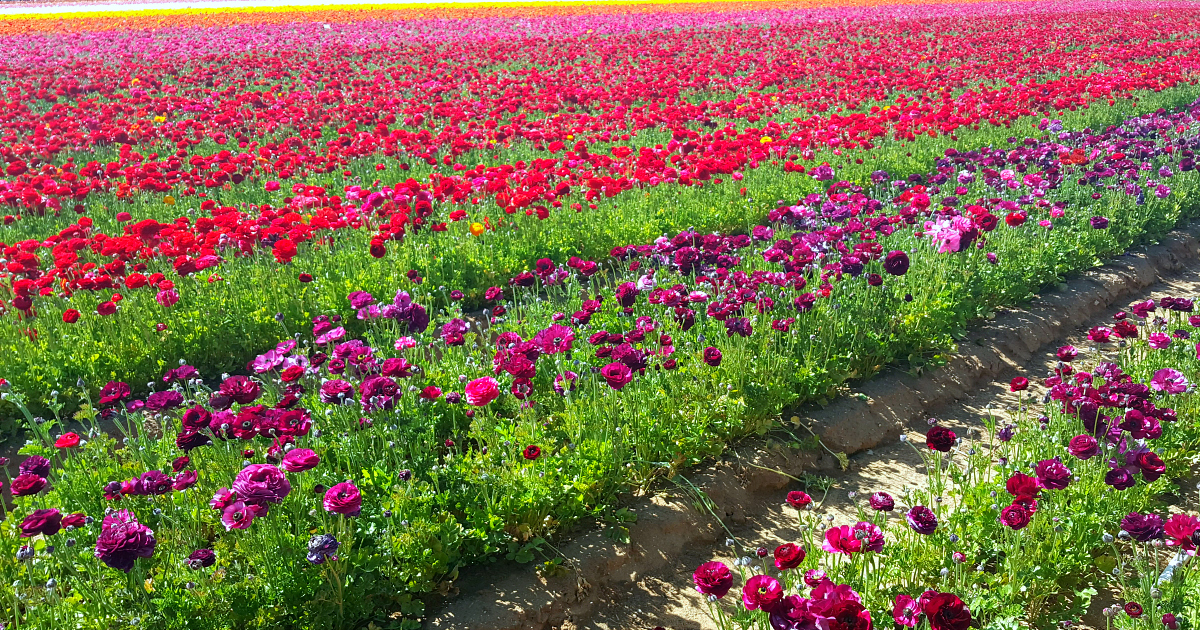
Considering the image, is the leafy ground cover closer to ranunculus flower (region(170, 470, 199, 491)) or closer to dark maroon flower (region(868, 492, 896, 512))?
dark maroon flower (region(868, 492, 896, 512))

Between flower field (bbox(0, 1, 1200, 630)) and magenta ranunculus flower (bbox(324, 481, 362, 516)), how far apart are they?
20 millimetres

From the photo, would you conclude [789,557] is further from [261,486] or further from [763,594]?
[261,486]

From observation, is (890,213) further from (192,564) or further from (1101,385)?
(192,564)

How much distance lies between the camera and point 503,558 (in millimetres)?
3859

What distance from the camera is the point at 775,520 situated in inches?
176

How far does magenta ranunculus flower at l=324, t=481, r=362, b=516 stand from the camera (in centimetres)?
296

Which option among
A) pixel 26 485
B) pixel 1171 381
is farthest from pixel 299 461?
pixel 1171 381

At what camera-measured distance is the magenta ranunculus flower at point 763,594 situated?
2404 mm

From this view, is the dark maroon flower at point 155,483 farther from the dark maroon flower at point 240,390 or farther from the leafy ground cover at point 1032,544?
the leafy ground cover at point 1032,544

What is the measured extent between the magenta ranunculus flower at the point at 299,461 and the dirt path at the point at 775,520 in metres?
1.33

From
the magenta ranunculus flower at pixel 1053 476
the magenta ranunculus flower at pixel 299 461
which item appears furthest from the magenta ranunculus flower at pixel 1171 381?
the magenta ranunculus flower at pixel 299 461

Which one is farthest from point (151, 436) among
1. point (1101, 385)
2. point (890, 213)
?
point (890, 213)

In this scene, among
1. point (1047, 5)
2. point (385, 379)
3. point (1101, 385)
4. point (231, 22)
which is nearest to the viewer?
point (385, 379)

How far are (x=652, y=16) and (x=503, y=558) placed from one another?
96.3 ft
